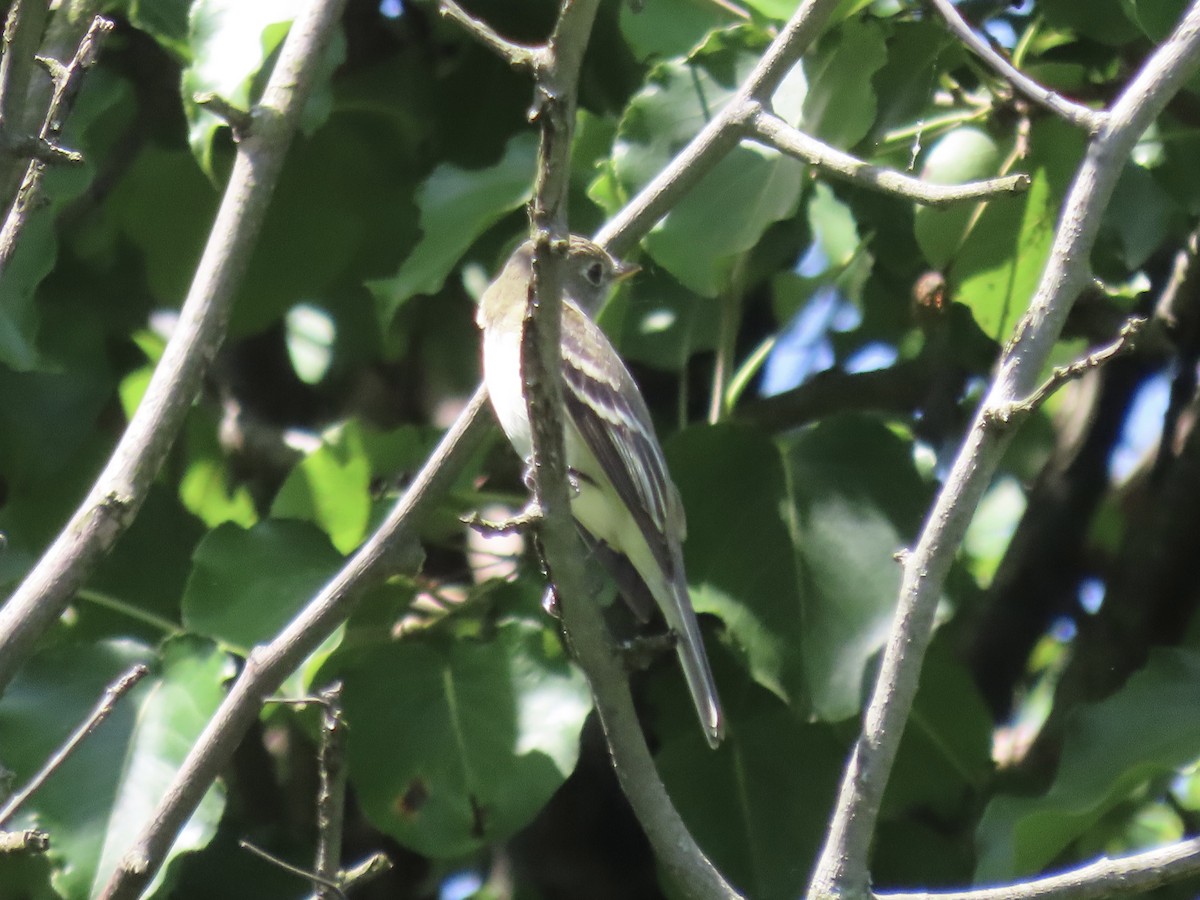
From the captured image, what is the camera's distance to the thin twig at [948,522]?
7.06 ft

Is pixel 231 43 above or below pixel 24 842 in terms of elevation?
above

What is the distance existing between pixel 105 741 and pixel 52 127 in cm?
136

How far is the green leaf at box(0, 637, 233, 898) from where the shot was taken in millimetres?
2891

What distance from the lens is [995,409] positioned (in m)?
2.13

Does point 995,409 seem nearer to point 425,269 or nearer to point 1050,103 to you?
point 1050,103

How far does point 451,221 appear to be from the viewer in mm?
3498

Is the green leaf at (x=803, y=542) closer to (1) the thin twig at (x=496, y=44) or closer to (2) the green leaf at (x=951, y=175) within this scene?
(2) the green leaf at (x=951, y=175)

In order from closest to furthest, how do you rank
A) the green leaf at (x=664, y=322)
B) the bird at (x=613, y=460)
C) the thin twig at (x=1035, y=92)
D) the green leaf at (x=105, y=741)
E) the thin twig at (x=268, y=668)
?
A: the thin twig at (x=1035, y=92), the thin twig at (x=268, y=668), the green leaf at (x=105, y=741), the bird at (x=613, y=460), the green leaf at (x=664, y=322)

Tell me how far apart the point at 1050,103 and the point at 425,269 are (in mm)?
1541

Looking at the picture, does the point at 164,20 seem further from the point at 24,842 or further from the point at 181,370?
the point at 24,842

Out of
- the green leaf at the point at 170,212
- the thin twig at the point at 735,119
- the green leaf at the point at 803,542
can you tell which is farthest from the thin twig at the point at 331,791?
the green leaf at the point at 170,212

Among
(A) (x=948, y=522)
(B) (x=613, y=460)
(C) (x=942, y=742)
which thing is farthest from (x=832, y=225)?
(A) (x=948, y=522)

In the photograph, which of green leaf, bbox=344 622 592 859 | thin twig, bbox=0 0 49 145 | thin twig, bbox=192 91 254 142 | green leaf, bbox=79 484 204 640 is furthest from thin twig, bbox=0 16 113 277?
green leaf, bbox=79 484 204 640

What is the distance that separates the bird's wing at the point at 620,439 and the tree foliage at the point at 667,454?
0.12 meters
